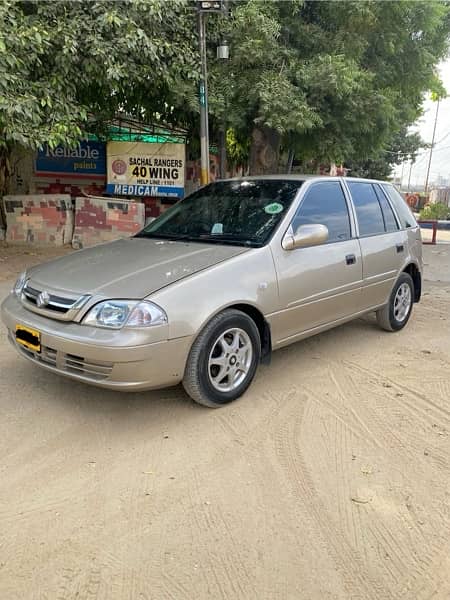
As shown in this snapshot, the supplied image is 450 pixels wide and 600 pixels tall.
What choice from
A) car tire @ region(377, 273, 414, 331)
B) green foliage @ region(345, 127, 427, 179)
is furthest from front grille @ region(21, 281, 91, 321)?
green foliage @ region(345, 127, 427, 179)

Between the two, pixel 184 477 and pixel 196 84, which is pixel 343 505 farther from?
pixel 196 84

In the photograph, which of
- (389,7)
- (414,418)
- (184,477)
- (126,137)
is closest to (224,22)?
(389,7)

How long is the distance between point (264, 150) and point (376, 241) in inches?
227

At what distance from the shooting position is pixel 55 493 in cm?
268

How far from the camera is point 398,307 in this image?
5629 mm

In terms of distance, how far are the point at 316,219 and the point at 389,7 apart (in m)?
5.98

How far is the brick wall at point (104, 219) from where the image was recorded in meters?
10.2

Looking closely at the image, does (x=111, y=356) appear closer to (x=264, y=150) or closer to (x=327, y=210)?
(x=327, y=210)

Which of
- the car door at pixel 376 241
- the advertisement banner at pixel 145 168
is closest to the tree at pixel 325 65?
the advertisement banner at pixel 145 168

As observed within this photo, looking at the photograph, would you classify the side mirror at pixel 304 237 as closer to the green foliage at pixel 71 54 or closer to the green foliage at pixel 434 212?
the green foliage at pixel 71 54

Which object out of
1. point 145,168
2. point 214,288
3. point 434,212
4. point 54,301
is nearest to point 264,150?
point 145,168

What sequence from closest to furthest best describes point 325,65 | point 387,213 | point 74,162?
point 387,213, point 325,65, point 74,162

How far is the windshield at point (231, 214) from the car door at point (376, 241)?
92 cm

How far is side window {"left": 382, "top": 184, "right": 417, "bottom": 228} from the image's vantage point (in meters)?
5.57
